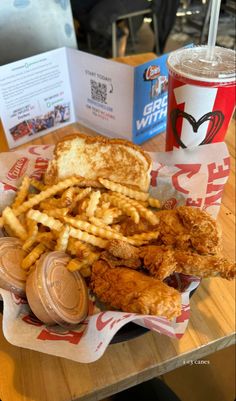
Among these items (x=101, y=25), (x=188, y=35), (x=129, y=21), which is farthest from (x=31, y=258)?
(x=188, y=35)

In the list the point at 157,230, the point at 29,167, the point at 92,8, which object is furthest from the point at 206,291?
the point at 92,8

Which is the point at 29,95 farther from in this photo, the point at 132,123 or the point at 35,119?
the point at 132,123

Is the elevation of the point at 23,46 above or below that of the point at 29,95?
above

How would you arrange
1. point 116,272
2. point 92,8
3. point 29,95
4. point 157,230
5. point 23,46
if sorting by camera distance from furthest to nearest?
point 92,8
point 23,46
point 29,95
point 157,230
point 116,272

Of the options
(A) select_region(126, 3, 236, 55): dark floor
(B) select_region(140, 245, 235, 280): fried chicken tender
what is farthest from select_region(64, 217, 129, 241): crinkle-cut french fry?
(A) select_region(126, 3, 236, 55): dark floor

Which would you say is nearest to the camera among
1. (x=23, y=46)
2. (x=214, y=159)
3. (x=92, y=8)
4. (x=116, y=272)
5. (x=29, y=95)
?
(x=116, y=272)

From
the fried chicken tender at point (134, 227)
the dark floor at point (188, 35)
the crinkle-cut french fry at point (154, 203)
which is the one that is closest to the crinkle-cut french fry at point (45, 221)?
the fried chicken tender at point (134, 227)
